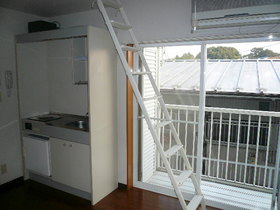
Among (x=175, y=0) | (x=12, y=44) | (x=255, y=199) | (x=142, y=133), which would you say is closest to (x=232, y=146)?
(x=255, y=199)

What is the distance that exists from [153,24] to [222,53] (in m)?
0.90

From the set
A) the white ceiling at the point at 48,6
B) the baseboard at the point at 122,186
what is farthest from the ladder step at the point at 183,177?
the white ceiling at the point at 48,6

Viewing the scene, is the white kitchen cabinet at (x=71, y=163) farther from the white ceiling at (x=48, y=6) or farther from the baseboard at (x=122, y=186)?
the white ceiling at (x=48, y=6)

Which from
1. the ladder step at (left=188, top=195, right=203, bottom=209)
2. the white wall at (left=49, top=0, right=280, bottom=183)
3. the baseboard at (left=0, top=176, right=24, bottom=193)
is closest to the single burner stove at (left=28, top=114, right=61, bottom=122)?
the baseboard at (left=0, top=176, right=24, bottom=193)

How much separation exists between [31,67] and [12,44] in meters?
0.40

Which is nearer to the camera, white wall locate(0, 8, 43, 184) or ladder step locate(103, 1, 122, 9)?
ladder step locate(103, 1, 122, 9)

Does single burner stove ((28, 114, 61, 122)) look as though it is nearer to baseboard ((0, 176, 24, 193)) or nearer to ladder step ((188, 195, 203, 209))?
baseboard ((0, 176, 24, 193))

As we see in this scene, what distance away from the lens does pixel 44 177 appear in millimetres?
3279

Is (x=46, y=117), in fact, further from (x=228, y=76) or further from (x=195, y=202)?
(x=228, y=76)

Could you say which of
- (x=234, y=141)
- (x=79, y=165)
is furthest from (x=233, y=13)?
(x=79, y=165)

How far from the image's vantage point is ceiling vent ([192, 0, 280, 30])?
2.08m

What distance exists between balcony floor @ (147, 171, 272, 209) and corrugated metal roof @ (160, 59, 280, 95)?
4.54 ft

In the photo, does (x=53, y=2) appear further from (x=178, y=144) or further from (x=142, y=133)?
(x=178, y=144)

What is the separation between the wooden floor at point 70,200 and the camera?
2811 millimetres
